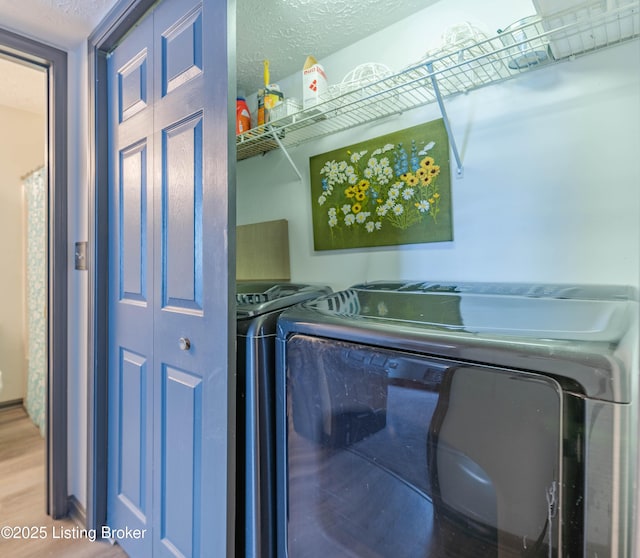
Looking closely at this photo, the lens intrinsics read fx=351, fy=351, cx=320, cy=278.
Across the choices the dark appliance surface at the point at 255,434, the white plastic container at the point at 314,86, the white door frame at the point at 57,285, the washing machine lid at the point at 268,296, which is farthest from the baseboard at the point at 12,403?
the white plastic container at the point at 314,86

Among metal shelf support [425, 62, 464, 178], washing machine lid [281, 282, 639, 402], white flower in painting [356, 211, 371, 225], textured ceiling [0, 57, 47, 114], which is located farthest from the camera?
textured ceiling [0, 57, 47, 114]

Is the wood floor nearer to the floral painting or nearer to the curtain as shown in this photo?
the curtain

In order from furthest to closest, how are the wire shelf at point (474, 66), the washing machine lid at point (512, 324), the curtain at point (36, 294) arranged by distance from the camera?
the curtain at point (36, 294) < the wire shelf at point (474, 66) < the washing machine lid at point (512, 324)

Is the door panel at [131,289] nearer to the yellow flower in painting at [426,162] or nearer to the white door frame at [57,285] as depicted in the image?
the white door frame at [57,285]

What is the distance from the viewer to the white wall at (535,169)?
3.11ft

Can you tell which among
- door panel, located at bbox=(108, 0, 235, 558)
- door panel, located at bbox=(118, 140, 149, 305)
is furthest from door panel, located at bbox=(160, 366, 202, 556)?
door panel, located at bbox=(118, 140, 149, 305)

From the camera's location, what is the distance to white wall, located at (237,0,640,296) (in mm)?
947

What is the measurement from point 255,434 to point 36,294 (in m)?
2.57

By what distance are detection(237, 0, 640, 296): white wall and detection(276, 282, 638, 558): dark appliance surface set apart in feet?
0.44

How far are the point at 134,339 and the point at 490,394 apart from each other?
1.25 meters

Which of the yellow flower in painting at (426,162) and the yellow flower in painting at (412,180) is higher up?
the yellow flower in painting at (426,162)

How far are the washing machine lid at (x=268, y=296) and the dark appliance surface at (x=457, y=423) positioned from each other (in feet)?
0.44

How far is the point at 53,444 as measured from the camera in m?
1.62

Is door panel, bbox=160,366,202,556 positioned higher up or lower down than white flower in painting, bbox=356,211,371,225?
lower down
